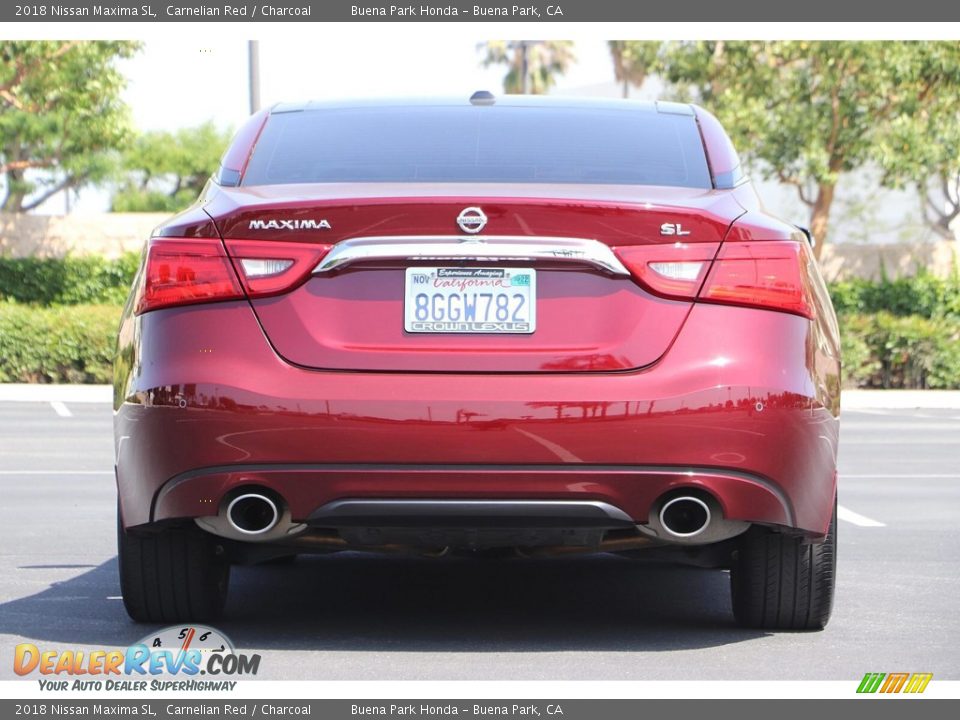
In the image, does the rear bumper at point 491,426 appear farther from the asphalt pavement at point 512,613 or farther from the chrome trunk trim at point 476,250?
the asphalt pavement at point 512,613

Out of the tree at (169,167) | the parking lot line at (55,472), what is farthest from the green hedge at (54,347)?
the tree at (169,167)

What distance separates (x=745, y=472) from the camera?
491cm

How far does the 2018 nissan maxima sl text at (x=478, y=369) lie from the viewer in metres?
4.83

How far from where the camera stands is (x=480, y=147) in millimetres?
5559

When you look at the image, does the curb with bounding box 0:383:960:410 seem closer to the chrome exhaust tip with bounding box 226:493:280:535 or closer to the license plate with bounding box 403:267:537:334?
the chrome exhaust tip with bounding box 226:493:280:535

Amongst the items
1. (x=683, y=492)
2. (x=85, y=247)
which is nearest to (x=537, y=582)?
(x=683, y=492)

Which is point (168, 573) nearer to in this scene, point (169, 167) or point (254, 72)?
point (254, 72)

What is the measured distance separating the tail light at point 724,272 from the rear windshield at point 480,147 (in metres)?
0.42

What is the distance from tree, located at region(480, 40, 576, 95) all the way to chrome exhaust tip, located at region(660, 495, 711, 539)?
209ft

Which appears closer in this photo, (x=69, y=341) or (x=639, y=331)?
(x=639, y=331)

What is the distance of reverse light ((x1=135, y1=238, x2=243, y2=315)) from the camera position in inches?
196

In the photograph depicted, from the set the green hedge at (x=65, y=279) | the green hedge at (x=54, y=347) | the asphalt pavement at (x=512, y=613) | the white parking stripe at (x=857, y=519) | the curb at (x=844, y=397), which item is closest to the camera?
the asphalt pavement at (x=512, y=613)
